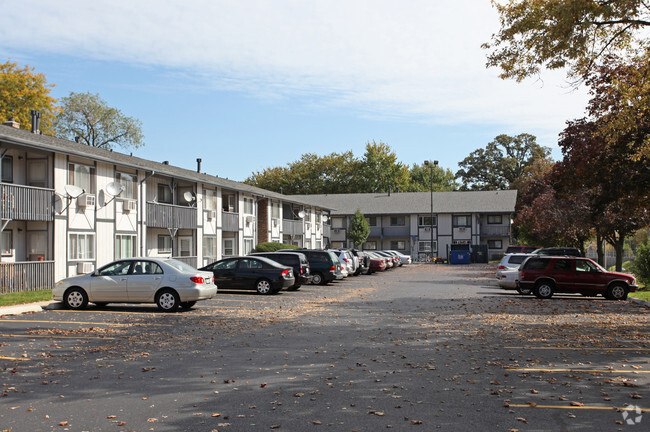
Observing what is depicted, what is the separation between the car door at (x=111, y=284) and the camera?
16750 mm

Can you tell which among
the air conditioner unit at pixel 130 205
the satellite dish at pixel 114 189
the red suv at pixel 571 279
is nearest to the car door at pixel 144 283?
the satellite dish at pixel 114 189

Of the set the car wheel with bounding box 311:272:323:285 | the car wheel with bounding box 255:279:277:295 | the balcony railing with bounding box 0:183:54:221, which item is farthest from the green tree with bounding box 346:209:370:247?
the balcony railing with bounding box 0:183:54:221

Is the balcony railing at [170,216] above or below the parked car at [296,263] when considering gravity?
above

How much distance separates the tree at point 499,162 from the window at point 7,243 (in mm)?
84417

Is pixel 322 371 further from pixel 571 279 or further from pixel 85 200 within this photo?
pixel 85 200

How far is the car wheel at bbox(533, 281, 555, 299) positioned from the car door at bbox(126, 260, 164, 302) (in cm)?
1379

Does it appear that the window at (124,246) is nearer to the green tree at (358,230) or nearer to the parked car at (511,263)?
the parked car at (511,263)

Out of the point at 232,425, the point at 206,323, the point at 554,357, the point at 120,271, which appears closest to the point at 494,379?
the point at 554,357

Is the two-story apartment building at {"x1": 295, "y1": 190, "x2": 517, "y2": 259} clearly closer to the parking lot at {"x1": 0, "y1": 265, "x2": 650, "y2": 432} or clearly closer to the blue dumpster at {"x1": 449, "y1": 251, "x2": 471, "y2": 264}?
the blue dumpster at {"x1": 449, "y1": 251, "x2": 471, "y2": 264}

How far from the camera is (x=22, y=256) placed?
2322cm

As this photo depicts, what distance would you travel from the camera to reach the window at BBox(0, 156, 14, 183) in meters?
22.5

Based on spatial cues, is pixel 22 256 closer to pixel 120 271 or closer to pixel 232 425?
pixel 120 271

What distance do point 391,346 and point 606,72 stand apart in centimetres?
1665

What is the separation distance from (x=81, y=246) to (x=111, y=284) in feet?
30.0
